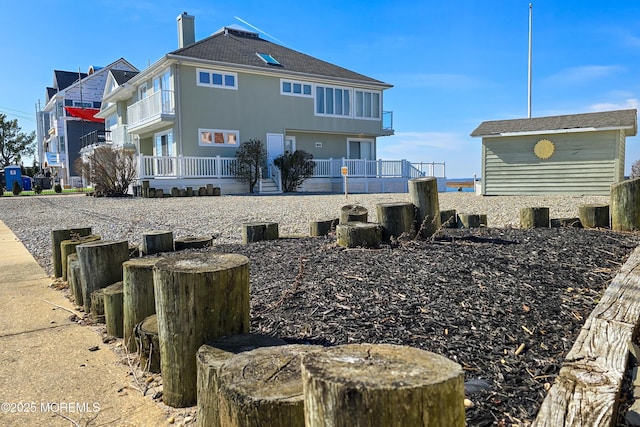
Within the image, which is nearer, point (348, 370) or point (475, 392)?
point (348, 370)

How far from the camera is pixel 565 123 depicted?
14.7 m

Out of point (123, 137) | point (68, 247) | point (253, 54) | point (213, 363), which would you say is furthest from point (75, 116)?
point (213, 363)

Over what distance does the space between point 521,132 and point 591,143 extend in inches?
83.6

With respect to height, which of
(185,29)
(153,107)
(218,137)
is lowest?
(218,137)

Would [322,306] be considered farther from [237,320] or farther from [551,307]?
[551,307]

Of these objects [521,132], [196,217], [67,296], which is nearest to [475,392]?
A: [67,296]

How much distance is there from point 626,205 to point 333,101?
19398 millimetres

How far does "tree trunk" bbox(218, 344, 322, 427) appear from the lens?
1.37m

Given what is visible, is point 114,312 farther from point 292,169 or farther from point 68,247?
point 292,169

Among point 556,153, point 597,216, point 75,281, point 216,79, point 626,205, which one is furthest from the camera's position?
point 216,79

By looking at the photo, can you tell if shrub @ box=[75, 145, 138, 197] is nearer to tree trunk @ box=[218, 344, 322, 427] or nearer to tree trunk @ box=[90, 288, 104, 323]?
tree trunk @ box=[90, 288, 104, 323]

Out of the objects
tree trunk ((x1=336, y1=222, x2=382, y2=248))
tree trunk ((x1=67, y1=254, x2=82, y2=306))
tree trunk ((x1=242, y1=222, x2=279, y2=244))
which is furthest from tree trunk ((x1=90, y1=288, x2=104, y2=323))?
tree trunk ((x1=336, y1=222, x2=382, y2=248))

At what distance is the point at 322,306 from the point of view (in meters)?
2.66

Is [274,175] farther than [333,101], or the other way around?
[333,101]
